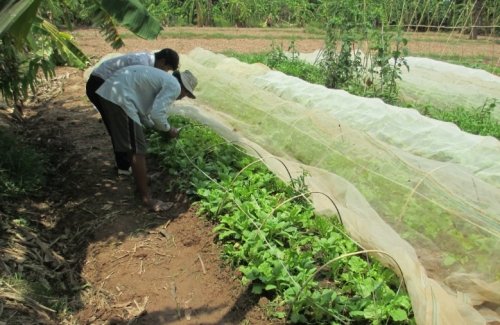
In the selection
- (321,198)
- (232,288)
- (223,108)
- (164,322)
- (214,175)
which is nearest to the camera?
A: (164,322)

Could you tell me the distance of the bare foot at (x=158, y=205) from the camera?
14.4 ft

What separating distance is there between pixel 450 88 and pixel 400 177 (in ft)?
16.5

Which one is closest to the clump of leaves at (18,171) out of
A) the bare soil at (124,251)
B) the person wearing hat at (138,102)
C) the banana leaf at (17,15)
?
the bare soil at (124,251)

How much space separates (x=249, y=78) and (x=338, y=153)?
140 inches

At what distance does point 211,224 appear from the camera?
13.6 feet

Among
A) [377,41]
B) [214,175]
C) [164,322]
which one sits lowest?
[164,322]

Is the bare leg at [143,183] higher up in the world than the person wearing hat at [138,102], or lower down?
lower down

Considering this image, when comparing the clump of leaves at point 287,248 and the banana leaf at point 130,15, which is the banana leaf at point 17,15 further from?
the clump of leaves at point 287,248

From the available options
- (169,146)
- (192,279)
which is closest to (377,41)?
(169,146)

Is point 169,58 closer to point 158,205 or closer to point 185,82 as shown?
point 185,82

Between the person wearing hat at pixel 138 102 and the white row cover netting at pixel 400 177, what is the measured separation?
1.14 metres

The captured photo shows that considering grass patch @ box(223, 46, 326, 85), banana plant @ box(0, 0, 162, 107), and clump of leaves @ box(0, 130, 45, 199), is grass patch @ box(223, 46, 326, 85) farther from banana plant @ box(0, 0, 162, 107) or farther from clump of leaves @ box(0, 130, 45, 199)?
clump of leaves @ box(0, 130, 45, 199)

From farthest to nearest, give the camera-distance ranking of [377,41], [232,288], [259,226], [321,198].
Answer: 1. [377,41]
2. [321,198]
3. [259,226]
4. [232,288]

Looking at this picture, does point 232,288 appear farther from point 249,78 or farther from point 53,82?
point 53,82
